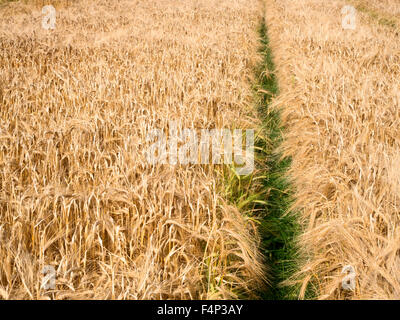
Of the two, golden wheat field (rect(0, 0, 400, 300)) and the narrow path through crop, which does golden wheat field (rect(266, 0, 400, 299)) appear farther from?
the narrow path through crop

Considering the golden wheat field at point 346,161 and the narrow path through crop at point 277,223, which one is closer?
the golden wheat field at point 346,161

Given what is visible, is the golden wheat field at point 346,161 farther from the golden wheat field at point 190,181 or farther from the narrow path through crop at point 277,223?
the narrow path through crop at point 277,223

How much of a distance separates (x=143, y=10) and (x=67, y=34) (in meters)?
4.85

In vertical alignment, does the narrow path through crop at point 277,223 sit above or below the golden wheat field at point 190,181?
below

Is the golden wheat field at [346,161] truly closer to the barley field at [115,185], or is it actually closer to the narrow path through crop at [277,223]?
the narrow path through crop at [277,223]

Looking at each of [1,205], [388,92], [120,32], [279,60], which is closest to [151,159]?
[1,205]

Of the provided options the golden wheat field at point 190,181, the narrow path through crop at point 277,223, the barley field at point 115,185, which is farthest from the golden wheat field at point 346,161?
the barley field at point 115,185

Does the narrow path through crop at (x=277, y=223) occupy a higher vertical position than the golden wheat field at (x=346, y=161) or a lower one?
lower

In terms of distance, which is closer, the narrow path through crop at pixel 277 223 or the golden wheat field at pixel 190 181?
the golden wheat field at pixel 190 181

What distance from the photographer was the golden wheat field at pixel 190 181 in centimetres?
173

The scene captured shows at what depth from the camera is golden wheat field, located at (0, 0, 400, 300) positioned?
173 centimetres

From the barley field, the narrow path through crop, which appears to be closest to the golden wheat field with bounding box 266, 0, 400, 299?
the narrow path through crop

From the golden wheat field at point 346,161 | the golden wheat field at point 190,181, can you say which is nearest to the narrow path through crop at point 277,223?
the golden wheat field at point 190,181

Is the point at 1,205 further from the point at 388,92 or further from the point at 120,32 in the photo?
the point at 120,32
